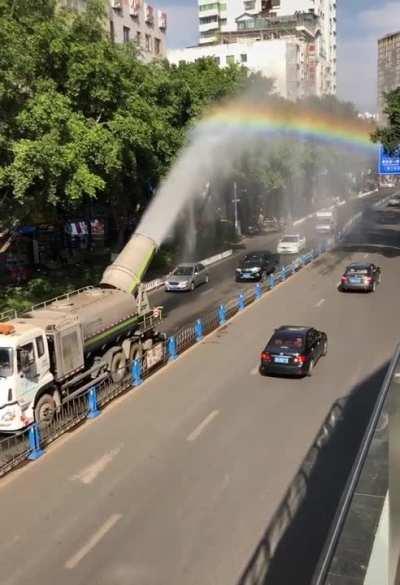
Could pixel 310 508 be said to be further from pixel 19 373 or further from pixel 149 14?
pixel 149 14

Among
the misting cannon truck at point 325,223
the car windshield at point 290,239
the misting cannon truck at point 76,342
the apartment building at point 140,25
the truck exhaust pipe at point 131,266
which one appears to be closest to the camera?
the misting cannon truck at point 76,342

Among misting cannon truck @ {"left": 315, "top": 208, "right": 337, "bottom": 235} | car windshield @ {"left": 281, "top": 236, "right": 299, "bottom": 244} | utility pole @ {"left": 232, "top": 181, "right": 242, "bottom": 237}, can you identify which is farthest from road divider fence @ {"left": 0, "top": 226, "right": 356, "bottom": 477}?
misting cannon truck @ {"left": 315, "top": 208, "right": 337, "bottom": 235}

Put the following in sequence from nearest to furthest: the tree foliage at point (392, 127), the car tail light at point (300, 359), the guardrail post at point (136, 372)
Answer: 1. the car tail light at point (300, 359)
2. the guardrail post at point (136, 372)
3. the tree foliage at point (392, 127)

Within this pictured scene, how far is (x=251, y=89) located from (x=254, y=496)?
49073 millimetres

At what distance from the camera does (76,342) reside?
60.6 feet

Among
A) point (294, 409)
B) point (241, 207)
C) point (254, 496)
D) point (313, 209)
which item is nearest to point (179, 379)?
point (294, 409)

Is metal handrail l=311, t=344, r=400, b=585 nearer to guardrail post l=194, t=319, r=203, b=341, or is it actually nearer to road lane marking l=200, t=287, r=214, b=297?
guardrail post l=194, t=319, r=203, b=341

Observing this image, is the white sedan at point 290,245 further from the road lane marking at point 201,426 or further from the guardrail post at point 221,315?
the road lane marking at point 201,426

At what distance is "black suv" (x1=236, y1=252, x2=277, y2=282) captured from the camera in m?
41.6

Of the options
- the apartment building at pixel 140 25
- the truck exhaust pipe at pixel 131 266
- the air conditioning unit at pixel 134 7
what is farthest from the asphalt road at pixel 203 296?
the air conditioning unit at pixel 134 7

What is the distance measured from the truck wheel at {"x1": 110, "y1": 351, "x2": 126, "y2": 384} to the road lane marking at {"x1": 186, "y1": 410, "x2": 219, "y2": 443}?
3817 mm

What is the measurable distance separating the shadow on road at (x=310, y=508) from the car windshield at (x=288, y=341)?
11.3 ft

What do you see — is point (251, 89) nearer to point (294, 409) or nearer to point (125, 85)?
point (125, 85)

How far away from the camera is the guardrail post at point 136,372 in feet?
69.9
